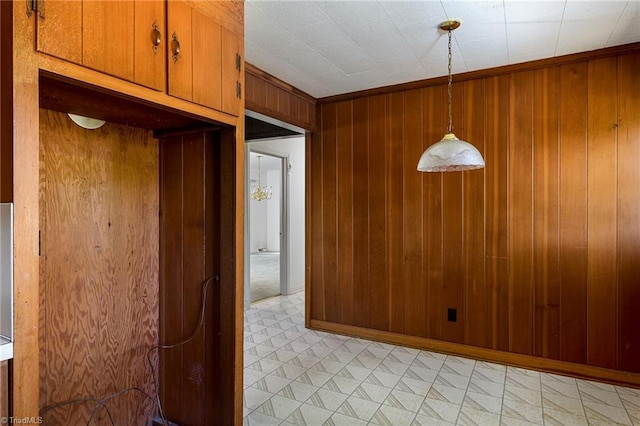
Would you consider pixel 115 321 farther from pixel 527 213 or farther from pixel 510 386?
pixel 527 213

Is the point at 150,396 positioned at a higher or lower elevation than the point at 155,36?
lower

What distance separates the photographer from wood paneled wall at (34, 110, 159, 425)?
167 cm

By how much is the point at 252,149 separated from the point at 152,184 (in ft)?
10.5

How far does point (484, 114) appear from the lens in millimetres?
3193

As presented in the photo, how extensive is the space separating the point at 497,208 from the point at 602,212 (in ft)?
2.35

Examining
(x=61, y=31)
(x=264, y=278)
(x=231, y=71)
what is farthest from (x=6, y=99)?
(x=264, y=278)

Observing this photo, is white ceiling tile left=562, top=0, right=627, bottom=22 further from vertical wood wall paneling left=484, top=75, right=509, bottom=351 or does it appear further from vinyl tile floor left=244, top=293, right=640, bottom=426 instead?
vinyl tile floor left=244, top=293, right=640, bottom=426

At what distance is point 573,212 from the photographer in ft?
9.44

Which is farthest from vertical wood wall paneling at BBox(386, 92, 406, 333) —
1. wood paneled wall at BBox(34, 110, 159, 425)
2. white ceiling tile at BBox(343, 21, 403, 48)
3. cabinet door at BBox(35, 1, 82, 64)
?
cabinet door at BBox(35, 1, 82, 64)

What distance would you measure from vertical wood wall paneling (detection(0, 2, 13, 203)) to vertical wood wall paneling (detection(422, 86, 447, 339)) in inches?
119

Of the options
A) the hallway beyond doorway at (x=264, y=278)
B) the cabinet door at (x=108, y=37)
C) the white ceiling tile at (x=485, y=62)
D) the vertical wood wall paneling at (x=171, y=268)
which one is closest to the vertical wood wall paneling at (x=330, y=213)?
the white ceiling tile at (x=485, y=62)

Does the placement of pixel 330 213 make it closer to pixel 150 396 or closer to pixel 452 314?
pixel 452 314

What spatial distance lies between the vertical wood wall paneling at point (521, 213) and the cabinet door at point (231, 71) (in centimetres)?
236

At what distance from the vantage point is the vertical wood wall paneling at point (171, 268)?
2055mm
